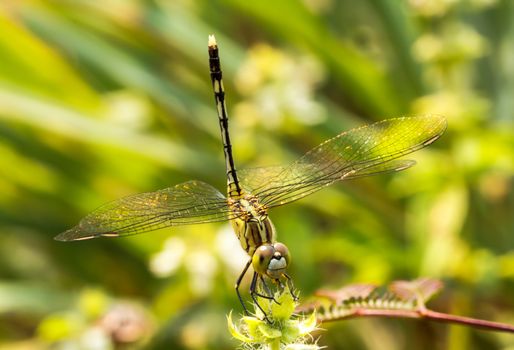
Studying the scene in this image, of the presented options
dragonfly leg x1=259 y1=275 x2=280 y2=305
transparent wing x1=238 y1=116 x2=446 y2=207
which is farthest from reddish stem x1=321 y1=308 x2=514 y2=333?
transparent wing x1=238 y1=116 x2=446 y2=207

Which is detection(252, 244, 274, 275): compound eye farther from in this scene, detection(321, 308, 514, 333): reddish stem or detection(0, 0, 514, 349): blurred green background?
detection(0, 0, 514, 349): blurred green background

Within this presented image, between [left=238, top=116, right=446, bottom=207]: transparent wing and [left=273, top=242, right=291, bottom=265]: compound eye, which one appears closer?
[left=273, top=242, right=291, bottom=265]: compound eye

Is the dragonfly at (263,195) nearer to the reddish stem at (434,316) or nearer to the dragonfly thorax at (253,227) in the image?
the dragonfly thorax at (253,227)

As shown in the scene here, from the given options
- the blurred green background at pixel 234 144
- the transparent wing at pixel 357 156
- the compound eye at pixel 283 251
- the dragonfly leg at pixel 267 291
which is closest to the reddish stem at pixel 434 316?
the dragonfly leg at pixel 267 291

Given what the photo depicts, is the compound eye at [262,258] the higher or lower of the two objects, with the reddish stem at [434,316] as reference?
higher

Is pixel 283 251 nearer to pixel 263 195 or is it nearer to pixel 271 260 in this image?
pixel 271 260

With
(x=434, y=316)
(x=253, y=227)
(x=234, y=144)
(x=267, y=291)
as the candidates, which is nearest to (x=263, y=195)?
(x=253, y=227)
